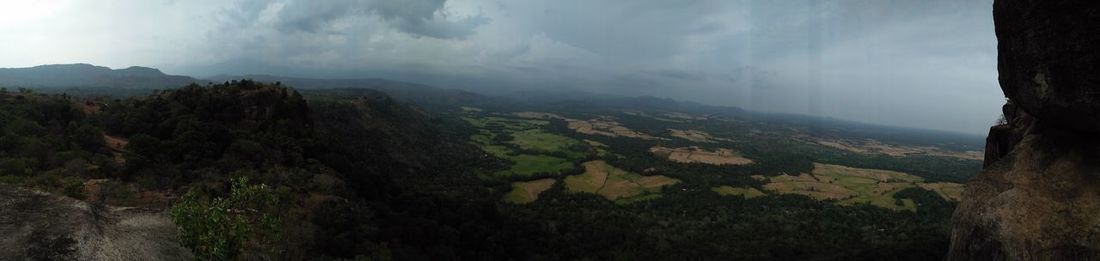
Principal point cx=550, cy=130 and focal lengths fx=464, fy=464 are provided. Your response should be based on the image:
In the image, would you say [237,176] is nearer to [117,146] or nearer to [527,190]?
[117,146]

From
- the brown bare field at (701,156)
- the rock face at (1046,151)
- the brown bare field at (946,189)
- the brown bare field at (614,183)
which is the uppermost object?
the rock face at (1046,151)

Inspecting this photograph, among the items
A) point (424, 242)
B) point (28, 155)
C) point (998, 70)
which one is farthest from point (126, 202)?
point (998, 70)

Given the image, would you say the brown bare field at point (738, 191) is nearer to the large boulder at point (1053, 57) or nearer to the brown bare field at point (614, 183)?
the brown bare field at point (614, 183)

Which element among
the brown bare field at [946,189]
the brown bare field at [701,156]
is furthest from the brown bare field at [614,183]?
the brown bare field at [946,189]

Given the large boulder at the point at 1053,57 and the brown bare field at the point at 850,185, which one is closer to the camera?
the large boulder at the point at 1053,57

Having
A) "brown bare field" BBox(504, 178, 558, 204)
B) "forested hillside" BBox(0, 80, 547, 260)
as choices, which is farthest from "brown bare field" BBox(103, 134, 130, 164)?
"brown bare field" BBox(504, 178, 558, 204)

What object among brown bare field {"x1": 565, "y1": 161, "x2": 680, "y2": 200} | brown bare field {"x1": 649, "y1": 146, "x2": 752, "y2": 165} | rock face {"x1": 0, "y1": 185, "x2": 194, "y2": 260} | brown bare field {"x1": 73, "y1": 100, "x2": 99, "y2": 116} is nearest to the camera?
rock face {"x1": 0, "y1": 185, "x2": 194, "y2": 260}

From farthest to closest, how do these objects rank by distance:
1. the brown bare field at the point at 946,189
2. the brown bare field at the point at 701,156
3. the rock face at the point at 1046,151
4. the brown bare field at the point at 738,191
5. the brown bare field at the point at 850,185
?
the brown bare field at the point at 701,156, the brown bare field at the point at 946,189, the brown bare field at the point at 738,191, the brown bare field at the point at 850,185, the rock face at the point at 1046,151

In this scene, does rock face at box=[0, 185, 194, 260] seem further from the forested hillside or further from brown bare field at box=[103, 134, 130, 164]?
brown bare field at box=[103, 134, 130, 164]
